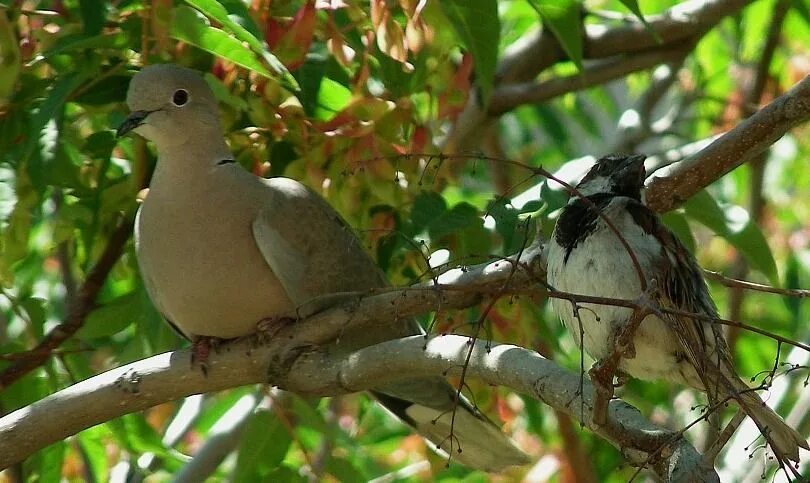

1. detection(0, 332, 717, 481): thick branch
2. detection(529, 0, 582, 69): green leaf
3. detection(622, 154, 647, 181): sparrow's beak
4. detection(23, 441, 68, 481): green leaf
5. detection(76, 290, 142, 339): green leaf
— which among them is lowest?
detection(23, 441, 68, 481): green leaf

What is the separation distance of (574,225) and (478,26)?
569mm

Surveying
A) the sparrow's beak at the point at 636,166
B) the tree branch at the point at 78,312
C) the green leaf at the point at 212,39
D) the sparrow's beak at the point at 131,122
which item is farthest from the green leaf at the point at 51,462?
the sparrow's beak at the point at 636,166

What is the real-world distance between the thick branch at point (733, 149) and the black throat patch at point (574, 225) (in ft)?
0.59

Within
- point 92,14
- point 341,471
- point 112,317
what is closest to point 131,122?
point 92,14

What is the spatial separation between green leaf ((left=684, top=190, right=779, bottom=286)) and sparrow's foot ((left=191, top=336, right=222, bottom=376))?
140cm

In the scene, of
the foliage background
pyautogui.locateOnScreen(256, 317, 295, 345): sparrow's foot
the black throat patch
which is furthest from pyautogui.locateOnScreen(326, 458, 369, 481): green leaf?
the black throat patch

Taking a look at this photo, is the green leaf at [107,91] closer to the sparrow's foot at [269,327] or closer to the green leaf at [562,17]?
the sparrow's foot at [269,327]

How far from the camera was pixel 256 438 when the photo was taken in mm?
3500

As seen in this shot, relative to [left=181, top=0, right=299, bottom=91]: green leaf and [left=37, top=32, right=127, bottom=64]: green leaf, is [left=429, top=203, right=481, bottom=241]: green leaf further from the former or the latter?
[left=37, top=32, right=127, bottom=64]: green leaf

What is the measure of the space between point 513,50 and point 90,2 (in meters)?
2.59

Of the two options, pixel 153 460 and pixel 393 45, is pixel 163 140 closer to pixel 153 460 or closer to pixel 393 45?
pixel 393 45

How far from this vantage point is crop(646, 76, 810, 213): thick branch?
300 cm

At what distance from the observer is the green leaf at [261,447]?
3.45 metres

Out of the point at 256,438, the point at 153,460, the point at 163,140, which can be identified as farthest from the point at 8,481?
the point at 163,140
